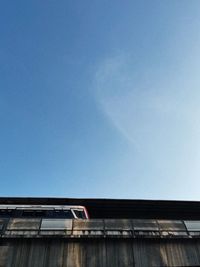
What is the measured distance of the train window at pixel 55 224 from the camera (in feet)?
37.6

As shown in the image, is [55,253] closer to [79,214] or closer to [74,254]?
[74,254]

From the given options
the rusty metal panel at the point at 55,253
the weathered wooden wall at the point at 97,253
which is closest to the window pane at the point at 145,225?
the weathered wooden wall at the point at 97,253

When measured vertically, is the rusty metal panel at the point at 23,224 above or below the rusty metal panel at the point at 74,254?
above

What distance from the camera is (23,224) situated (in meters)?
11.6

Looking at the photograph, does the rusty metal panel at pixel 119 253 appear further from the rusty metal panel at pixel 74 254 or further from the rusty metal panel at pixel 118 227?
the rusty metal panel at pixel 74 254

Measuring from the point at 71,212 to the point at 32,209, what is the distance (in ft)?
7.61

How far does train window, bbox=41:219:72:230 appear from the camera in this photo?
11.5 metres

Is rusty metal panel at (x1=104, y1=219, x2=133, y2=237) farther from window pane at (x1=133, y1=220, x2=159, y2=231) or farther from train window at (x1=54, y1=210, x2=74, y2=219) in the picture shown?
train window at (x1=54, y1=210, x2=74, y2=219)

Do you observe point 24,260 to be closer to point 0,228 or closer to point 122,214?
point 0,228

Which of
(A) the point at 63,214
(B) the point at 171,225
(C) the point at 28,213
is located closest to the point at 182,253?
(B) the point at 171,225

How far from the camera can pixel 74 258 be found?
34.4ft

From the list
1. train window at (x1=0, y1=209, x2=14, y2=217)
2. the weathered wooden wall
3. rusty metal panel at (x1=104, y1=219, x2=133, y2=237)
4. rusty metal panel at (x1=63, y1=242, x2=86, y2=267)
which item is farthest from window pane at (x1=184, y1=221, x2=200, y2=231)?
train window at (x1=0, y1=209, x2=14, y2=217)

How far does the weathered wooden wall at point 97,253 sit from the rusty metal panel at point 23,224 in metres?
0.66

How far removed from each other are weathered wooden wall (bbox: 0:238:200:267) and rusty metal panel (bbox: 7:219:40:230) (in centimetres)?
66
